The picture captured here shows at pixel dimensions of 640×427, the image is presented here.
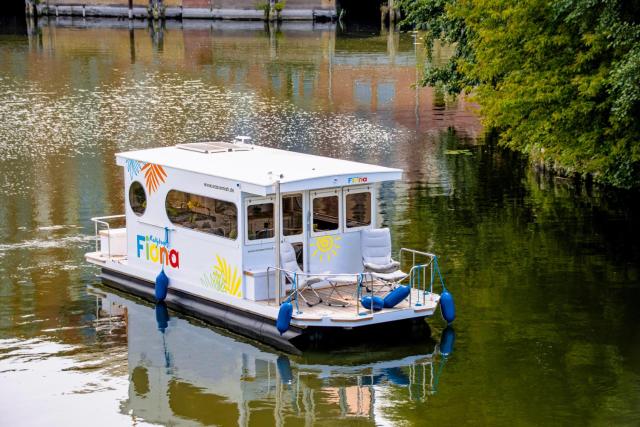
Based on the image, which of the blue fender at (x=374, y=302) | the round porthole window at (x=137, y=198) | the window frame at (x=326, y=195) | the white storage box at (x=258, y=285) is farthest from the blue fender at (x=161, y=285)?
the blue fender at (x=374, y=302)

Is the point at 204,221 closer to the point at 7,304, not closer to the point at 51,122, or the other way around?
the point at 7,304

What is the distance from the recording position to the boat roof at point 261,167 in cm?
2733

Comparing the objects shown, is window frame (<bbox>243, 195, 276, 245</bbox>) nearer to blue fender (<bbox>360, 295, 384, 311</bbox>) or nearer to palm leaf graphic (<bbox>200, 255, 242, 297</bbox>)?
palm leaf graphic (<bbox>200, 255, 242, 297</bbox>)

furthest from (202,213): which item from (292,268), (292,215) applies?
(292,268)

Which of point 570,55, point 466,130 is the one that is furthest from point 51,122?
point 570,55

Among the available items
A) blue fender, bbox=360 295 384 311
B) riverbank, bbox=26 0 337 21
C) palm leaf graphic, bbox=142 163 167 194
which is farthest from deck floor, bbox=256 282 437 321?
riverbank, bbox=26 0 337 21

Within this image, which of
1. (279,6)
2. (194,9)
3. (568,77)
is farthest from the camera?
(194,9)

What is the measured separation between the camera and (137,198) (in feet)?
101

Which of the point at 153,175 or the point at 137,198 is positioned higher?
the point at 153,175

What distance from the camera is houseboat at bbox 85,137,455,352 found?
26750 millimetres

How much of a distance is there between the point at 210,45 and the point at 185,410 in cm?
7110

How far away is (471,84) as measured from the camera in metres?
49.4

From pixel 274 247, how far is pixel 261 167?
205cm

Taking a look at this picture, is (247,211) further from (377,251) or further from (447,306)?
(447,306)
